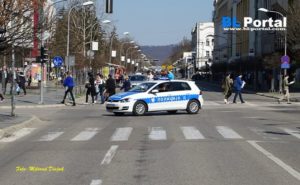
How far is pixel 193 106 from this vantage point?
27.6 metres

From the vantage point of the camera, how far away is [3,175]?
1054 cm

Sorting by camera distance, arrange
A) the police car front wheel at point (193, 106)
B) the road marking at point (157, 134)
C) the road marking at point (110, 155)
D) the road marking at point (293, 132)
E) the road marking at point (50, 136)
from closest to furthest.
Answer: the road marking at point (110, 155) → the road marking at point (157, 134) → the road marking at point (50, 136) → the road marking at point (293, 132) → the police car front wheel at point (193, 106)

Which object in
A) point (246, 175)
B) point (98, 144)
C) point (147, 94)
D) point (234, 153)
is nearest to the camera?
point (246, 175)

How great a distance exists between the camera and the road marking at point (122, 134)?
16.9m

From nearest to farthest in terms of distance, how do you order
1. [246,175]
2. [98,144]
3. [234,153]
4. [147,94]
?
1. [246,175]
2. [234,153]
3. [98,144]
4. [147,94]

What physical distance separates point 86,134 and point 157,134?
210 cm

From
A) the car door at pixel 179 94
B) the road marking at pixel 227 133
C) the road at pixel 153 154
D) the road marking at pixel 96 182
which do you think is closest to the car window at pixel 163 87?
the car door at pixel 179 94

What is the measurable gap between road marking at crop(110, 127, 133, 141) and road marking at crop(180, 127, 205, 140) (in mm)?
1647

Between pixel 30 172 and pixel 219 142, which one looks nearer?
pixel 30 172

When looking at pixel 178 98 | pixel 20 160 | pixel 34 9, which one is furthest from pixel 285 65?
pixel 20 160

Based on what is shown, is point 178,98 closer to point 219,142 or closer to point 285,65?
point 219,142

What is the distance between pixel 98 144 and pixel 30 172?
473 centimetres

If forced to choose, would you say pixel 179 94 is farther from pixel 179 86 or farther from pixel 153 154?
pixel 153 154

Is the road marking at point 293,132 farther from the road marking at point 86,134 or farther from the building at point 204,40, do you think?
the building at point 204,40
